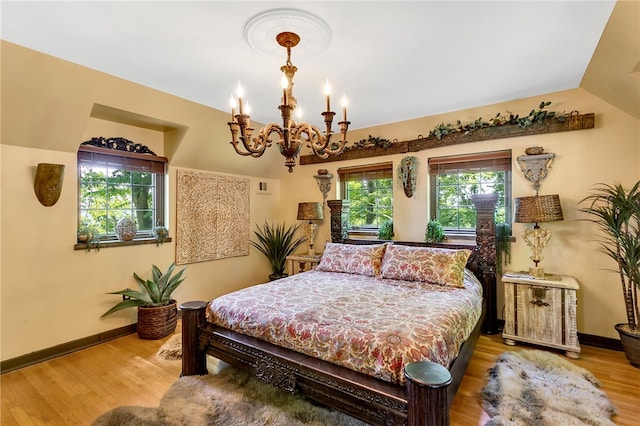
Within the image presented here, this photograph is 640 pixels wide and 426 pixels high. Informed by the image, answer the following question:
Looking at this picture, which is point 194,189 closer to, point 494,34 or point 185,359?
point 185,359

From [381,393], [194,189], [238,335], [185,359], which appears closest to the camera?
[381,393]

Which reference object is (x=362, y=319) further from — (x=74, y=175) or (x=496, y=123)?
(x=74, y=175)

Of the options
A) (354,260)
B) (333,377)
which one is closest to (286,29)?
(333,377)

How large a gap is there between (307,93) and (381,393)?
2.66m

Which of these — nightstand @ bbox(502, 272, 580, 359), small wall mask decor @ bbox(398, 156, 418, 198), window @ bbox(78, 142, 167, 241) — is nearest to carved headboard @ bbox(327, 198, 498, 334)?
nightstand @ bbox(502, 272, 580, 359)

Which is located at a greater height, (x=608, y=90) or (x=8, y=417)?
(x=608, y=90)

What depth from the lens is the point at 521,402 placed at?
6.47 ft

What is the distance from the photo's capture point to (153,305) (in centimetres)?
316

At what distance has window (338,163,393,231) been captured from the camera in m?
4.17

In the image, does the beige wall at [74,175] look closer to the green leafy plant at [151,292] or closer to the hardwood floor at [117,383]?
the green leafy plant at [151,292]

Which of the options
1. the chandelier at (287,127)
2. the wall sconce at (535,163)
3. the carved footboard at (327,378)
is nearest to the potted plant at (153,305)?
the carved footboard at (327,378)

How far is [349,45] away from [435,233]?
236 centimetres

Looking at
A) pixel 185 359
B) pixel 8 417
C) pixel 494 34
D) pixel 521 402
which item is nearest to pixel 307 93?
pixel 494 34

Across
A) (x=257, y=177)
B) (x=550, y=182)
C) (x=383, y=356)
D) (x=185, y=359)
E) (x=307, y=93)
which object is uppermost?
(x=307, y=93)
